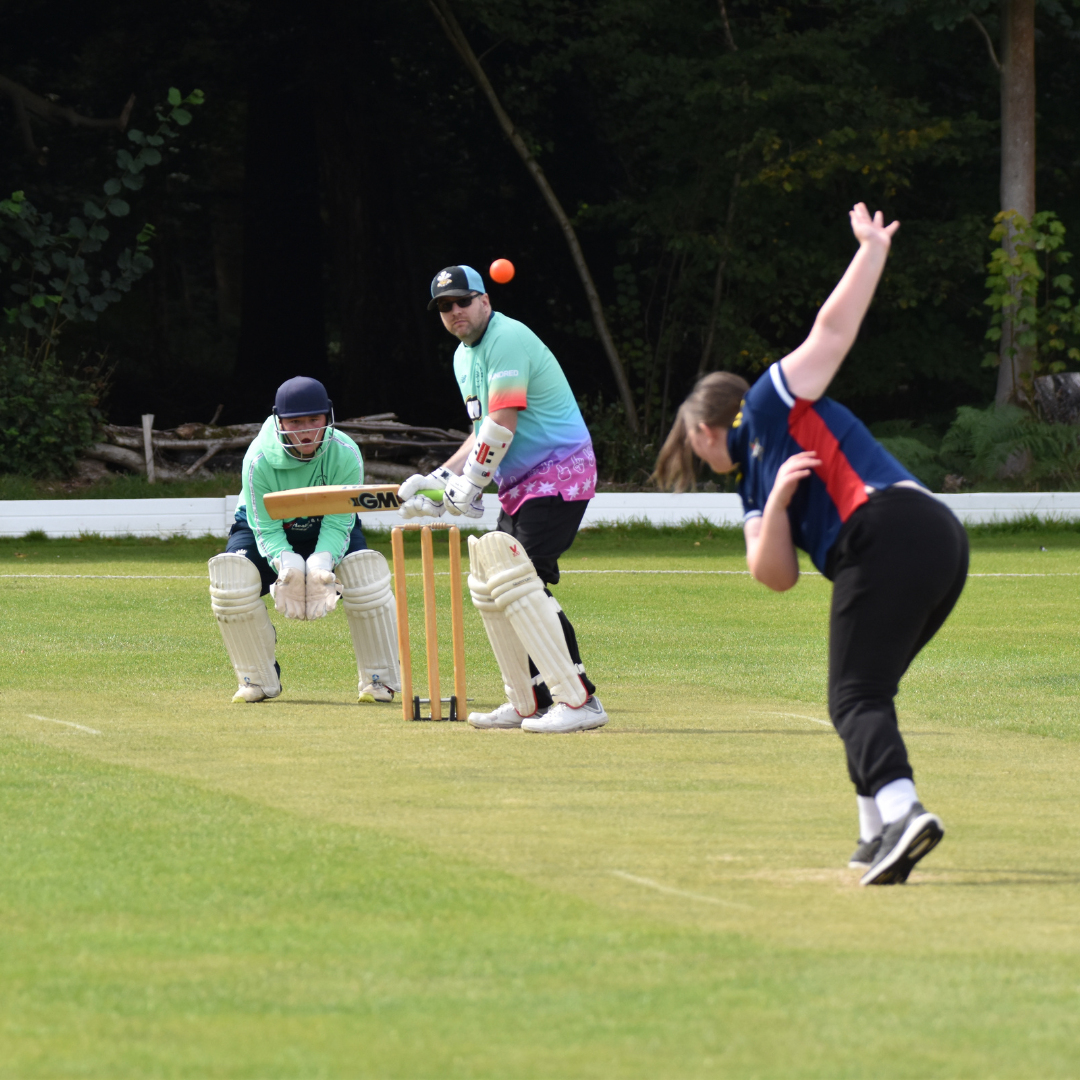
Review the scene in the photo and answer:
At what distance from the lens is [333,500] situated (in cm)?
805

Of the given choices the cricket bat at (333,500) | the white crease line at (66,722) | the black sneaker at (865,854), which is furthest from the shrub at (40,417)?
the black sneaker at (865,854)

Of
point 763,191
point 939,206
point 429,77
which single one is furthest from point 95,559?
point 939,206

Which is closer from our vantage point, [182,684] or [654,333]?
[182,684]

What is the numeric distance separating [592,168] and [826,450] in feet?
80.7

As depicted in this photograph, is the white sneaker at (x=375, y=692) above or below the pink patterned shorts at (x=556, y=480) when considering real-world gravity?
below

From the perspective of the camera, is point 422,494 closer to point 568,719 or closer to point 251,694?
point 568,719

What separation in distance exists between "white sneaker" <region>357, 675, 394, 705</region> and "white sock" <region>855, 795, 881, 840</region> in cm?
425

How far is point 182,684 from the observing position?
954 centimetres

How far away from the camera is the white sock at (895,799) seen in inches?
192

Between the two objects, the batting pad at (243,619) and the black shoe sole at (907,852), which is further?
the batting pad at (243,619)

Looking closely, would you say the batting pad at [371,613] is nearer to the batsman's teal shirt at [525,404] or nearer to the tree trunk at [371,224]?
the batsman's teal shirt at [525,404]

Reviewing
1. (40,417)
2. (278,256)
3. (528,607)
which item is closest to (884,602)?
(528,607)

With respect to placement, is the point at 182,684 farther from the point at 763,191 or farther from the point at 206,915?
the point at 763,191

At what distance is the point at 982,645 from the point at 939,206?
19.5 meters
